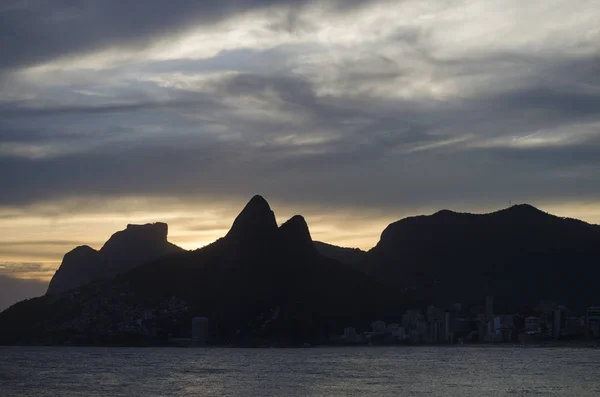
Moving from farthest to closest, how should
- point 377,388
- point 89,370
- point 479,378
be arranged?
point 89,370 < point 479,378 < point 377,388

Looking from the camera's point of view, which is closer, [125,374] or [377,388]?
[377,388]

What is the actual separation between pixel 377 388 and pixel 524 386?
84.2 feet

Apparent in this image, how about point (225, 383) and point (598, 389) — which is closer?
point (598, 389)

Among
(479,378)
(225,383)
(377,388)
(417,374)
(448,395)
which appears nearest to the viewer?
(448,395)

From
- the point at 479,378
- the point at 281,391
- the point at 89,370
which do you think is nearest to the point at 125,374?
the point at 89,370

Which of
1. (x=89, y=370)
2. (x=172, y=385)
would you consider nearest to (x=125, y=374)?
(x=89, y=370)

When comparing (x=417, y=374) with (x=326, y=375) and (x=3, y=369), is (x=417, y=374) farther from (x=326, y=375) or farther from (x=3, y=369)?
(x=3, y=369)

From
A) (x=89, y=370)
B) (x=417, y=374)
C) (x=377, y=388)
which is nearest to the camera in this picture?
(x=377, y=388)

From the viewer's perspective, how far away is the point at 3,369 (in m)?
192

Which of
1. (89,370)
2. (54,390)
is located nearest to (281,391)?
(54,390)

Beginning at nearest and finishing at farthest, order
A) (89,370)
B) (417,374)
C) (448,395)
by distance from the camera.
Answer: (448,395) < (417,374) < (89,370)

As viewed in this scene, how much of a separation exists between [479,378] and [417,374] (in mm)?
14984

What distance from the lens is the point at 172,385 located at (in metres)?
148

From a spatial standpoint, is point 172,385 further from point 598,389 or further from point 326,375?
point 598,389
